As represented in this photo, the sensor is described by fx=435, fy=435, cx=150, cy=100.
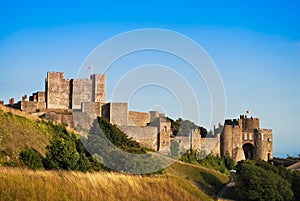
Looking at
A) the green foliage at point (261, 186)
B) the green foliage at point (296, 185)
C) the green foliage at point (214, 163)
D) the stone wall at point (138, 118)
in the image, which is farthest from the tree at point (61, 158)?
the green foliage at point (214, 163)

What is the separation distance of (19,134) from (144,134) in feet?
52.2

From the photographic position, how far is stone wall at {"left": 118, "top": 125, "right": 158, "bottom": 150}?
3753 cm

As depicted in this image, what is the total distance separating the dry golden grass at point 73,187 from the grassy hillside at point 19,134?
566 centimetres

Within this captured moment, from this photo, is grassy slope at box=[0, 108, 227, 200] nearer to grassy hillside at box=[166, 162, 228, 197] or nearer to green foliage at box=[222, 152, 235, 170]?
grassy hillside at box=[166, 162, 228, 197]

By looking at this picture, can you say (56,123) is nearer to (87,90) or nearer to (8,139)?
(8,139)

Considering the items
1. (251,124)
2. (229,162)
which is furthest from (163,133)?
(251,124)

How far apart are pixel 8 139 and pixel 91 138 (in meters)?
7.66

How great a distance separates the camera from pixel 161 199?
15.5 m

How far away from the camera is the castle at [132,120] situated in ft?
124

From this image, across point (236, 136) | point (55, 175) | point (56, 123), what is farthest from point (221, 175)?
point (55, 175)

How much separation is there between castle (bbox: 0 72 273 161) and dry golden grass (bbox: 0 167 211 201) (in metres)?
17.5

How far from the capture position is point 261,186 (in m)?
35.4

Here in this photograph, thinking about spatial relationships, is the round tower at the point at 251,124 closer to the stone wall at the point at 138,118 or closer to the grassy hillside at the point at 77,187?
the stone wall at the point at 138,118

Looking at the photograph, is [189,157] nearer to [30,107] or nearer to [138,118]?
[138,118]
